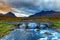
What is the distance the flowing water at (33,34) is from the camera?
2859 millimetres

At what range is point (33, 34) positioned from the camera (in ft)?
→ 9.95

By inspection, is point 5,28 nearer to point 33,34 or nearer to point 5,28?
point 5,28

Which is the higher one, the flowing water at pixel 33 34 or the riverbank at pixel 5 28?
the riverbank at pixel 5 28

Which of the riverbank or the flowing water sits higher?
the riverbank

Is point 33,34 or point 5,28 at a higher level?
point 5,28

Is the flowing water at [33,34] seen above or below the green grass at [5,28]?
below

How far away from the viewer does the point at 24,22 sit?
3.01 metres

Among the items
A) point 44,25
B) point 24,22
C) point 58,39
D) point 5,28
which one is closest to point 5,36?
point 5,28

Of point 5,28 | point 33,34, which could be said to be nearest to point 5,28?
point 5,28

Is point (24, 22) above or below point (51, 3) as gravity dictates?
below

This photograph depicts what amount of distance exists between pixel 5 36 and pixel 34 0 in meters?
1.01

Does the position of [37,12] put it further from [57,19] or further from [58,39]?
[58,39]

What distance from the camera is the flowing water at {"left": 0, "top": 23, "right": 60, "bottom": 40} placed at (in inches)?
113

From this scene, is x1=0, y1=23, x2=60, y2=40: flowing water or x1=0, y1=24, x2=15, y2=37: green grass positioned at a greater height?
x1=0, y1=24, x2=15, y2=37: green grass
